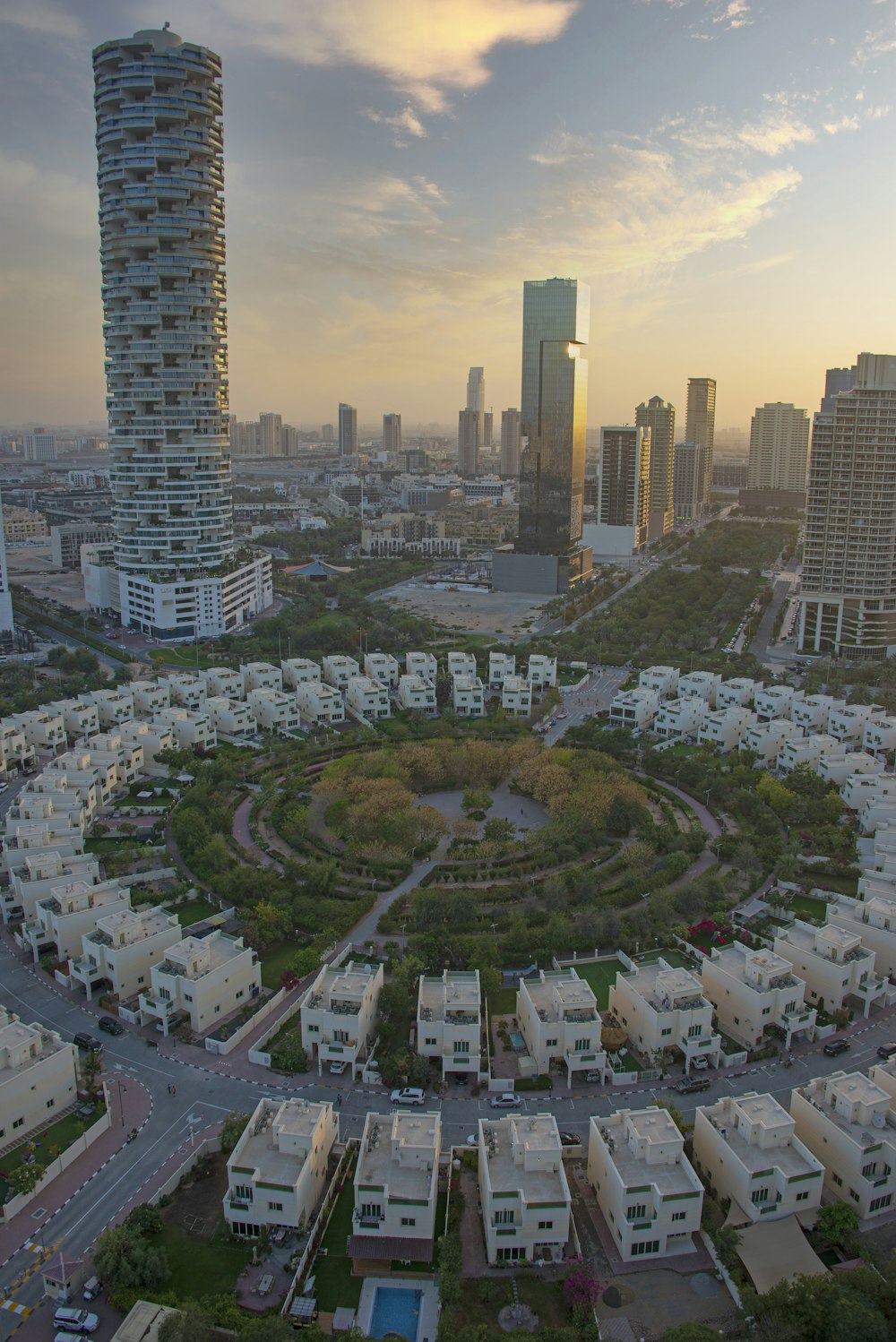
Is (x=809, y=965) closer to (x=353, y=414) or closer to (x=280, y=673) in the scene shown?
(x=280, y=673)

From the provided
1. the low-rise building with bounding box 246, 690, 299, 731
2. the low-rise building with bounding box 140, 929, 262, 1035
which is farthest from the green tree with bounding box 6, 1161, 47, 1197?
the low-rise building with bounding box 246, 690, 299, 731

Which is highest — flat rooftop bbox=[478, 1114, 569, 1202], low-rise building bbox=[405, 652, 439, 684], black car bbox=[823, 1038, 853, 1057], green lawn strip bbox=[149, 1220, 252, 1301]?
low-rise building bbox=[405, 652, 439, 684]

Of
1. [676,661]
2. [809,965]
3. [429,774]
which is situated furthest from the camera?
[676,661]

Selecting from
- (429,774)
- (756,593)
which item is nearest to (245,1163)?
(429,774)

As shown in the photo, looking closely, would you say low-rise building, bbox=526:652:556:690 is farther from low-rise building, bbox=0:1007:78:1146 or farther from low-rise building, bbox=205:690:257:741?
low-rise building, bbox=0:1007:78:1146

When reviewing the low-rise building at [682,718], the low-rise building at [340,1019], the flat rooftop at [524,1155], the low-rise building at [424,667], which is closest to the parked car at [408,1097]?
the low-rise building at [340,1019]

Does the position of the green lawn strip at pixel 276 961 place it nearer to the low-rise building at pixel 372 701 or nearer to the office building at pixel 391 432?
the low-rise building at pixel 372 701
